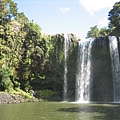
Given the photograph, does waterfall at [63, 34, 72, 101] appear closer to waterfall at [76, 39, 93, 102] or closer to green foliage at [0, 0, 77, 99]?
green foliage at [0, 0, 77, 99]

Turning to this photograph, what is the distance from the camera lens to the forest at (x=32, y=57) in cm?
3584

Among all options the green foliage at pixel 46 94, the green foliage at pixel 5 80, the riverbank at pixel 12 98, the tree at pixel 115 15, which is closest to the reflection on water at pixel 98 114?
the riverbank at pixel 12 98

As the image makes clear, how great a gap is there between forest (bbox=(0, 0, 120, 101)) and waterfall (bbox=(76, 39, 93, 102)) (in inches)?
39.5

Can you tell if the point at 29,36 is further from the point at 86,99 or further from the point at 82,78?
the point at 86,99

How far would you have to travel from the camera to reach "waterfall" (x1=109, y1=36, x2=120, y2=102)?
116 feet

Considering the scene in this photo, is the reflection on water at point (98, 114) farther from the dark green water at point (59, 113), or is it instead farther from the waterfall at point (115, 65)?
the waterfall at point (115, 65)

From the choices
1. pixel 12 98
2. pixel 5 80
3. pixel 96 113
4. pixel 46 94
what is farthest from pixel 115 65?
pixel 96 113

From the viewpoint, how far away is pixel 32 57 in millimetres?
38094

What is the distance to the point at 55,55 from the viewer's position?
3938 cm

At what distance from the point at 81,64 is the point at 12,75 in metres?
10.8

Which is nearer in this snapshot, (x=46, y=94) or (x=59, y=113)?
(x=59, y=113)

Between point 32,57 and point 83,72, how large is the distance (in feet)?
26.5

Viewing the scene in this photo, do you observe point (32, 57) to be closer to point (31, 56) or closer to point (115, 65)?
point (31, 56)

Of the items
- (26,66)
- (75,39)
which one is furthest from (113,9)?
(26,66)
